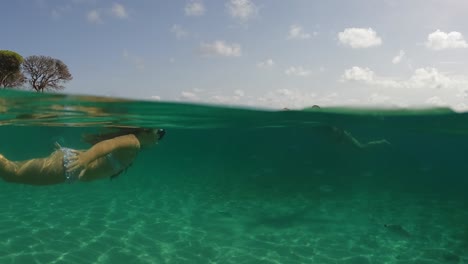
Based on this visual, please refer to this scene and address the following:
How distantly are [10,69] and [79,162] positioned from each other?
33461 millimetres

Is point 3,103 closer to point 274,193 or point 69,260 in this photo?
point 69,260

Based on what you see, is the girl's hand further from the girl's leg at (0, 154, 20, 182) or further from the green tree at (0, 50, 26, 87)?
the green tree at (0, 50, 26, 87)

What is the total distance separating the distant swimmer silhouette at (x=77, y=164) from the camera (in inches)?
206

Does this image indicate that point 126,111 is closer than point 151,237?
No

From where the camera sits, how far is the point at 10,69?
31.9 m

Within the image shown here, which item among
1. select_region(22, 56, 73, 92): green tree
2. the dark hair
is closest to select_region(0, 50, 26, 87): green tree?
select_region(22, 56, 73, 92): green tree

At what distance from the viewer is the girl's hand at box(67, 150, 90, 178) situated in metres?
5.20

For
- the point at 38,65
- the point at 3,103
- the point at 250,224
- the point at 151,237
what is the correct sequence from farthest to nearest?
the point at 38,65 → the point at 3,103 → the point at 250,224 → the point at 151,237

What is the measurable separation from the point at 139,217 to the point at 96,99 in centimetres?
509

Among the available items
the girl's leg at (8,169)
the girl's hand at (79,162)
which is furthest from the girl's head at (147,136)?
the girl's leg at (8,169)

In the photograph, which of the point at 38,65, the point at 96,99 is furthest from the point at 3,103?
the point at 38,65

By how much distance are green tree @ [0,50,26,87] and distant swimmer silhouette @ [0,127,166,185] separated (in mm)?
31071

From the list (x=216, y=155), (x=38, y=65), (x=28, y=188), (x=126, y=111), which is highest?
(x=38, y=65)

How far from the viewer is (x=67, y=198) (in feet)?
53.9
